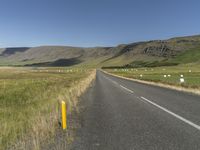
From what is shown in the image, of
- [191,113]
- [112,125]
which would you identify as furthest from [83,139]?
[191,113]

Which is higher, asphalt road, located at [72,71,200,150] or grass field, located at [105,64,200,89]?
asphalt road, located at [72,71,200,150]

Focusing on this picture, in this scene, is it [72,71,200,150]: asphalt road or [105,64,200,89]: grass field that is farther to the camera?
[105,64,200,89]: grass field

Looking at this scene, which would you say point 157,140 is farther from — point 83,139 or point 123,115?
point 123,115

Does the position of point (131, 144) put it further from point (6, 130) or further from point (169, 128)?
point (6, 130)

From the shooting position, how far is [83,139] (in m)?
6.44

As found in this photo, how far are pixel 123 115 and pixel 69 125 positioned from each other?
2445mm

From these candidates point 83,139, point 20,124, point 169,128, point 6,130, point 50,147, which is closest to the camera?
point 50,147

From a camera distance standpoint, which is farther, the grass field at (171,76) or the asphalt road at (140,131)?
the grass field at (171,76)

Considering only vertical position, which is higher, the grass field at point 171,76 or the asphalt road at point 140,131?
the asphalt road at point 140,131

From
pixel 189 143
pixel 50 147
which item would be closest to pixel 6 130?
pixel 50 147

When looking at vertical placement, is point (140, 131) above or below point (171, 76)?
above

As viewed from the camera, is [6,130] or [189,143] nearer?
[189,143]

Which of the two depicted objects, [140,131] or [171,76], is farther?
[171,76]

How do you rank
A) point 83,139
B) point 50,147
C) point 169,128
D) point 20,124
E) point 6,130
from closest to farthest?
point 50,147, point 83,139, point 169,128, point 6,130, point 20,124
